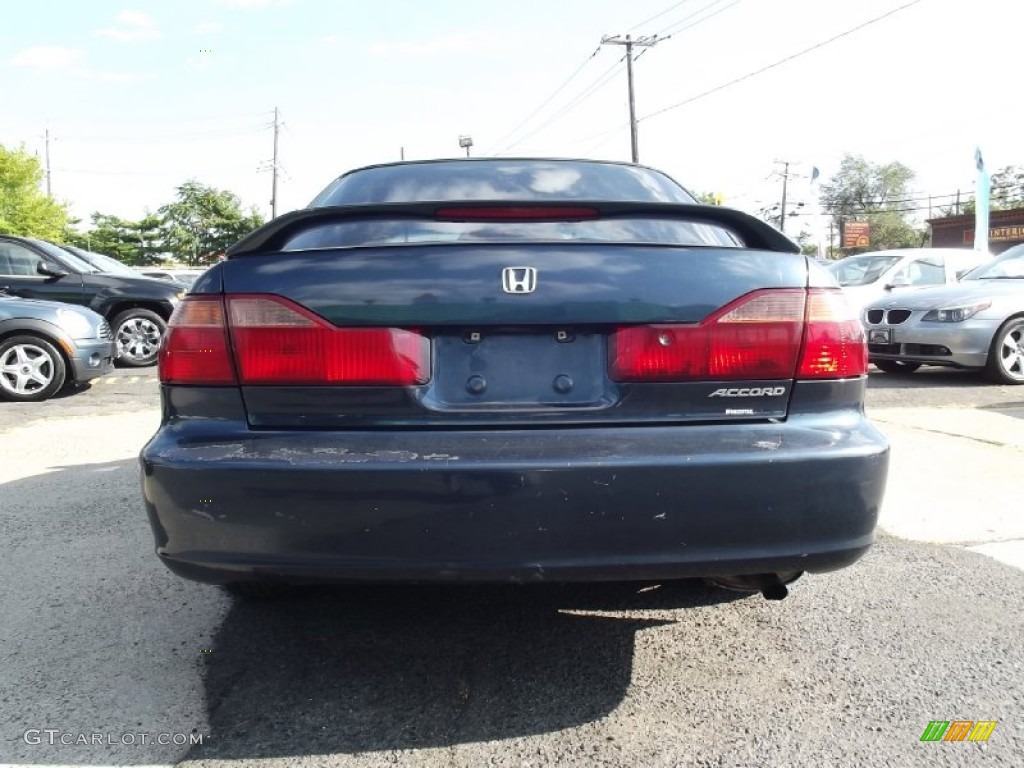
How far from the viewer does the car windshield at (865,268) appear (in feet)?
37.3

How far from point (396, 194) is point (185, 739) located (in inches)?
76.8

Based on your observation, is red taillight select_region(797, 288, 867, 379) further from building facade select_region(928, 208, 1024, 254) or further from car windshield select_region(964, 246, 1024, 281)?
building facade select_region(928, 208, 1024, 254)

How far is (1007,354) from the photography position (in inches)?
316

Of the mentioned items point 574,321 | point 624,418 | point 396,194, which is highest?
point 396,194

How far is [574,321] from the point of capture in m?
1.92

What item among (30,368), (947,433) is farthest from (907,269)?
(30,368)

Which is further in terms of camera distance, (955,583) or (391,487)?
(955,583)

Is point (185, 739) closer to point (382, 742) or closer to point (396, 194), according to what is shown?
point (382, 742)

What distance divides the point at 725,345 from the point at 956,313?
7.25 m

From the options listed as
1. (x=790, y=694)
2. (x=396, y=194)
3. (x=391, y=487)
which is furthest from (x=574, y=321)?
(x=396, y=194)

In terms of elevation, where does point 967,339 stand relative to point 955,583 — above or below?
above

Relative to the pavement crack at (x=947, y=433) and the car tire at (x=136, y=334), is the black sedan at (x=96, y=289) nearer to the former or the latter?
the car tire at (x=136, y=334)

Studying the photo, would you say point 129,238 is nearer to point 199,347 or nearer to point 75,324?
point 75,324

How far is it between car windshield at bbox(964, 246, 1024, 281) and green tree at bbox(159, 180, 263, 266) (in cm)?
6990
